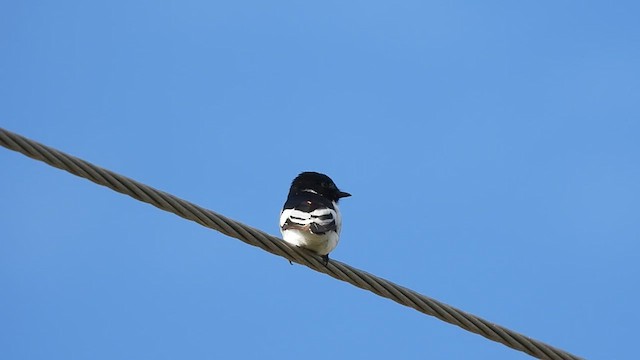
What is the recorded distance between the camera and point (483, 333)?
7.47m

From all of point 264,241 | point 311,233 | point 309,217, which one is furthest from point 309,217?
point 264,241

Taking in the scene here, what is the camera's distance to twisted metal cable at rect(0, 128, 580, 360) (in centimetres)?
658

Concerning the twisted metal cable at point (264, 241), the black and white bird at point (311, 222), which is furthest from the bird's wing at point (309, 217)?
the twisted metal cable at point (264, 241)

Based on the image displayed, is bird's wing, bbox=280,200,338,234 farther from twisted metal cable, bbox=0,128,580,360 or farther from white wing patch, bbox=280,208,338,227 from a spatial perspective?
twisted metal cable, bbox=0,128,580,360

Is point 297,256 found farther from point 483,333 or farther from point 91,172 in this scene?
point 91,172

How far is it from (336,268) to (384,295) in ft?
1.19

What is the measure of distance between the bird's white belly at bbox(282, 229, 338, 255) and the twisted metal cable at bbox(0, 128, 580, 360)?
1.36 metres

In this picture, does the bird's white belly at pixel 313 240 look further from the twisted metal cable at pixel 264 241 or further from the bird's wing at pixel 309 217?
the twisted metal cable at pixel 264 241

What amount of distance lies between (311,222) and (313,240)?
209 mm

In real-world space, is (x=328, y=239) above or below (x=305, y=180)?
below

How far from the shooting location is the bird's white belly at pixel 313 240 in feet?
31.7

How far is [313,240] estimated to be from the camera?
9672 mm

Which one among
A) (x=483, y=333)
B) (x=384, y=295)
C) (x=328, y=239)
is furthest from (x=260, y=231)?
(x=328, y=239)

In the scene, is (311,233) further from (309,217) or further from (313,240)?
(309,217)
